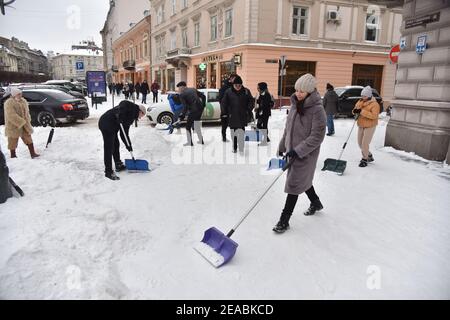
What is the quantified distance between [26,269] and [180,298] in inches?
55.6

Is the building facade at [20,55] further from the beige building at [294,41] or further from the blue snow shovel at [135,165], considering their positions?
the beige building at [294,41]

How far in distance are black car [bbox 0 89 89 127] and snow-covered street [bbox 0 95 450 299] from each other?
673cm

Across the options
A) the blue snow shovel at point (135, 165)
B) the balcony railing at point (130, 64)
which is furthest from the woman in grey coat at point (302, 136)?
the balcony railing at point (130, 64)

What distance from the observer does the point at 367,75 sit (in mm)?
24500

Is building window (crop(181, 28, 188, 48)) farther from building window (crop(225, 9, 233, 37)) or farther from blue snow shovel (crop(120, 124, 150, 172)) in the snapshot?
blue snow shovel (crop(120, 124, 150, 172))

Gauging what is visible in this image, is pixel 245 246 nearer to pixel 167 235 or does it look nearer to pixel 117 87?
pixel 167 235

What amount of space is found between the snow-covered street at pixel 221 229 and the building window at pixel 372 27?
19598 millimetres

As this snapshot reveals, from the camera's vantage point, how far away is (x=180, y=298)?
2975 mm

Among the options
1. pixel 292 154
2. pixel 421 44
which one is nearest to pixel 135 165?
pixel 292 154

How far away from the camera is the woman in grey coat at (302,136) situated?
384 cm

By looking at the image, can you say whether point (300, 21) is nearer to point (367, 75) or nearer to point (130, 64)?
point (367, 75)

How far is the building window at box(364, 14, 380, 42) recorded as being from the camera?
23.4m

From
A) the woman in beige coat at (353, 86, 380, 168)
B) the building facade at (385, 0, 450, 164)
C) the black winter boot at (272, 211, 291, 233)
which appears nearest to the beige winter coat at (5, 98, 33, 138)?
the black winter boot at (272, 211, 291, 233)
